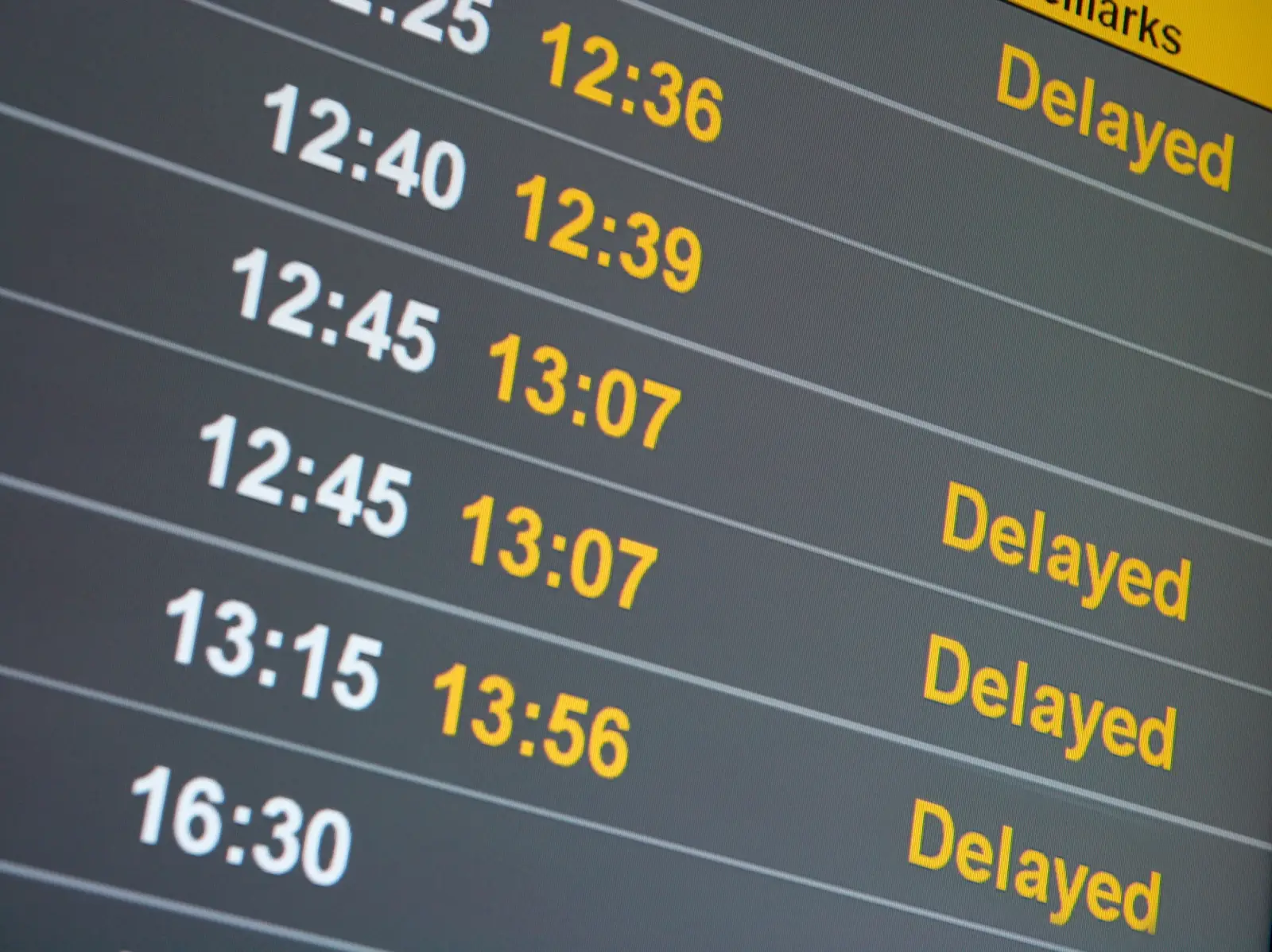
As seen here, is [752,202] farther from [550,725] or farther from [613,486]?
[550,725]

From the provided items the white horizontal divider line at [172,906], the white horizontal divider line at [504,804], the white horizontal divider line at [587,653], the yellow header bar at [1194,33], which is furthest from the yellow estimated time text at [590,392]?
the yellow header bar at [1194,33]

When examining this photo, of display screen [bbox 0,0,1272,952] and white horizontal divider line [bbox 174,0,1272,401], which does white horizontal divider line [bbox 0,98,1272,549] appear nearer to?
display screen [bbox 0,0,1272,952]

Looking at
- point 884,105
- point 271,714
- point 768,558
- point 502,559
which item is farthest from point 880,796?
point 884,105

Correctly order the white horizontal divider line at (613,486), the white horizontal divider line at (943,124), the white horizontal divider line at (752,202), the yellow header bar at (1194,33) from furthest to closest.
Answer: the yellow header bar at (1194,33), the white horizontal divider line at (943,124), the white horizontal divider line at (752,202), the white horizontal divider line at (613,486)

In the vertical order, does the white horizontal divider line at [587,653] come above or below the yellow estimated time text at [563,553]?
below

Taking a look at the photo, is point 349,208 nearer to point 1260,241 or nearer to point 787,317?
point 787,317

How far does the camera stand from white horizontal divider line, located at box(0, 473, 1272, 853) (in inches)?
58.6

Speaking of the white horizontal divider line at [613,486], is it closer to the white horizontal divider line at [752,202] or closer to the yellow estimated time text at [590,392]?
the yellow estimated time text at [590,392]

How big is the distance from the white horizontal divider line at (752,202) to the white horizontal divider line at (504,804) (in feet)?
2.03

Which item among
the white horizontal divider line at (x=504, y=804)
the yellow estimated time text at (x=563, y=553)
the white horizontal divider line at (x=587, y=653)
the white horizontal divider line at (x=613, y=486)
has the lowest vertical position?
the white horizontal divider line at (x=504, y=804)

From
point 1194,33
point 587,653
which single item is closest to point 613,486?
point 587,653

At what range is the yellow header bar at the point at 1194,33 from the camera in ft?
6.63

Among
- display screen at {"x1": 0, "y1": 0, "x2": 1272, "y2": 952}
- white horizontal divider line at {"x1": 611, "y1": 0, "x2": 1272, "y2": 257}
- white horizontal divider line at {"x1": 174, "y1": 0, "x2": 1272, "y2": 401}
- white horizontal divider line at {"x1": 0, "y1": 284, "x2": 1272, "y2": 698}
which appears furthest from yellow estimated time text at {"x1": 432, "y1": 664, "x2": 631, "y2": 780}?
white horizontal divider line at {"x1": 611, "y1": 0, "x2": 1272, "y2": 257}

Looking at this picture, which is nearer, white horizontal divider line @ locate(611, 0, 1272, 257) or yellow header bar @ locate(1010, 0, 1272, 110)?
white horizontal divider line @ locate(611, 0, 1272, 257)
